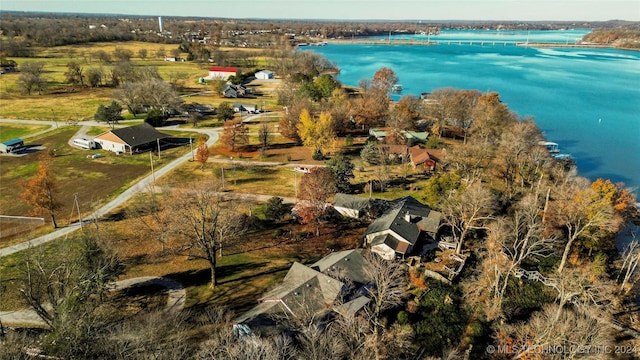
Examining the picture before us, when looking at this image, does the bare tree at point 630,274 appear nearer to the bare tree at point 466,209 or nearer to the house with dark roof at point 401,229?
the bare tree at point 466,209

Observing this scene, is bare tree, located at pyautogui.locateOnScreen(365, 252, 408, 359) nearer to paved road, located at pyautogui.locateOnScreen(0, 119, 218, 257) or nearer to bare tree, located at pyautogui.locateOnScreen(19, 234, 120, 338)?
bare tree, located at pyautogui.locateOnScreen(19, 234, 120, 338)

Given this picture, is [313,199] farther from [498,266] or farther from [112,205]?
[112,205]

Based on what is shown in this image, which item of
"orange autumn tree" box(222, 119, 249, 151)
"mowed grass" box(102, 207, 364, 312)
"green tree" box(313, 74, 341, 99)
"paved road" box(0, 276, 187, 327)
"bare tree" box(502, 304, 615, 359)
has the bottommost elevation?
"paved road" box(0, 276, 187, 327)

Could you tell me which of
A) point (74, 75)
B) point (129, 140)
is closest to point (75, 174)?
point (129, 140)

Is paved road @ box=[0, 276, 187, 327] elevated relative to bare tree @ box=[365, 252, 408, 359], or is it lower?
lower

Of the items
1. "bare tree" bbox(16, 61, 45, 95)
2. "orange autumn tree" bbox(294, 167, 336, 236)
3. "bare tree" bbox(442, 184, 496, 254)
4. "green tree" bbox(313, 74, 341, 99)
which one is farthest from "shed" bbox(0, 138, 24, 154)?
"bare tree" bbox(442, 184, 496, 254)

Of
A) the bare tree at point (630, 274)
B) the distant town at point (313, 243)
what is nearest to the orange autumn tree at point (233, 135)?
the distant town at point (313, 243)
